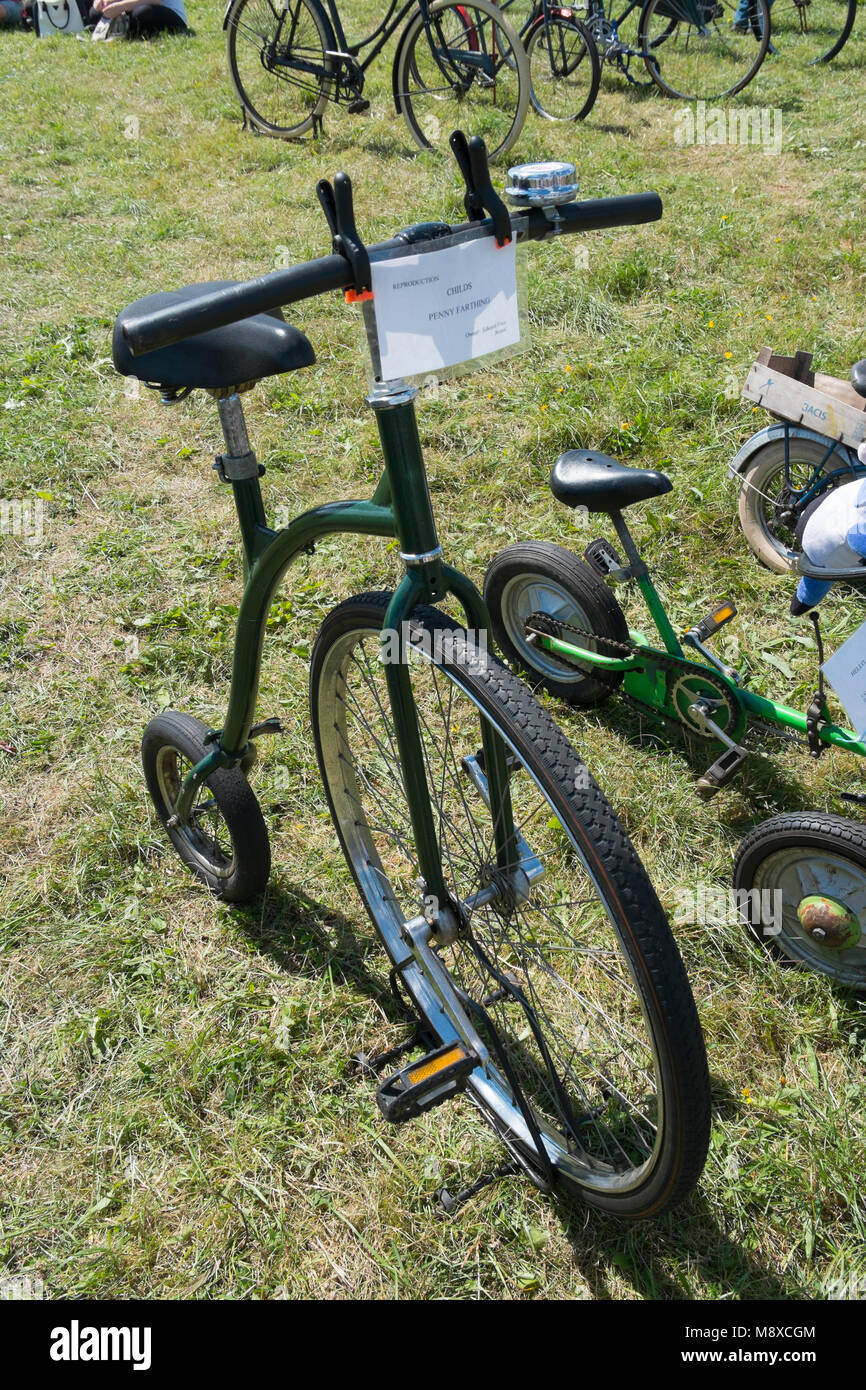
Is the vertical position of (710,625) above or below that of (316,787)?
above

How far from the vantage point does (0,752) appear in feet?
10.4

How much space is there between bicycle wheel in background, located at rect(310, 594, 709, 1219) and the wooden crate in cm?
147

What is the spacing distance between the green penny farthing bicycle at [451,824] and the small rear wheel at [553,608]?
0.34 m

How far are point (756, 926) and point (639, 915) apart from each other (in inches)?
43.8

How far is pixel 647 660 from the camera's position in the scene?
2791 millimetres

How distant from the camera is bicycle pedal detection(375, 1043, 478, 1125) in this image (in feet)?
5.94

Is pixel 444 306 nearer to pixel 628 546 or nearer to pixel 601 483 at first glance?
pixel 601 483

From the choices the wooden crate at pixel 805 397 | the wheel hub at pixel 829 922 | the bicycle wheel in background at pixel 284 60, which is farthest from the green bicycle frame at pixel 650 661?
the bicycle wheel in background at pixel 284 60

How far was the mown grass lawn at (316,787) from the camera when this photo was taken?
77.8 inches

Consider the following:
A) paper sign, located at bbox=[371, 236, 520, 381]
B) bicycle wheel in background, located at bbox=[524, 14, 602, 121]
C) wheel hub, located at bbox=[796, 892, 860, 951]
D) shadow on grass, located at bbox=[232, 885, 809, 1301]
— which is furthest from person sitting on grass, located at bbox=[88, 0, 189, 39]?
shadow on grass, located at bbox=[232, 885, 809, 1301]

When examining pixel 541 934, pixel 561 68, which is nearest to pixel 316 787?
pixel 541 934

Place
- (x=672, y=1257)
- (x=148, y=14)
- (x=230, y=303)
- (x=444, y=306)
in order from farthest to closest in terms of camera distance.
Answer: (x=148, y=14)
(x=672, y=1257)
(x=444, y=306)
(x=230, y=303)

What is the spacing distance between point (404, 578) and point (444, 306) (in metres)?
0.42
